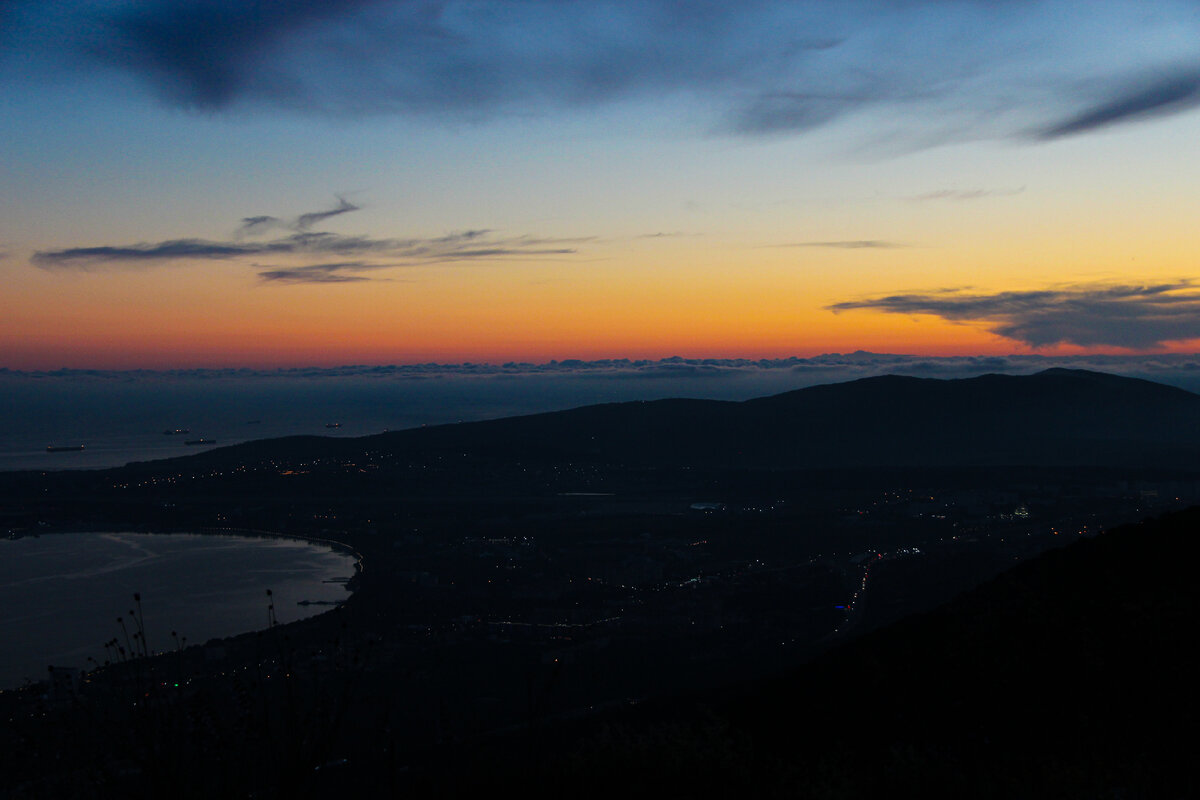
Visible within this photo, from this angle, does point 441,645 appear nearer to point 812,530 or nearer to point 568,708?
point 568,708

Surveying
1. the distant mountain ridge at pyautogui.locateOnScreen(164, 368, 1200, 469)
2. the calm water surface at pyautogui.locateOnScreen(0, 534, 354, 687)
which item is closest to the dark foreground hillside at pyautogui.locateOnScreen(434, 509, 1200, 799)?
the calm water surface at pyautogui.locateOnScreen(0, 534, 354, 687)

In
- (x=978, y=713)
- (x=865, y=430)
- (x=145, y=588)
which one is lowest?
(x=145, y=588)

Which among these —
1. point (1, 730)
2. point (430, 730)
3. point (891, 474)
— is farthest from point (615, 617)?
point (891, 474)

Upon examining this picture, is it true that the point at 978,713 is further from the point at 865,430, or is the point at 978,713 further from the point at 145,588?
the point at 865,430

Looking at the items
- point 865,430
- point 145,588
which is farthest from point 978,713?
point 865,430

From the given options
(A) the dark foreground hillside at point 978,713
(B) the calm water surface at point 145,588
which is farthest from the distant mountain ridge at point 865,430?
(A) the dark foreground hillside at point 978,713

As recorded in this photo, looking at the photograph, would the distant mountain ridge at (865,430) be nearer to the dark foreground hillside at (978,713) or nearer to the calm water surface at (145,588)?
the calm water surface at (145,588)
